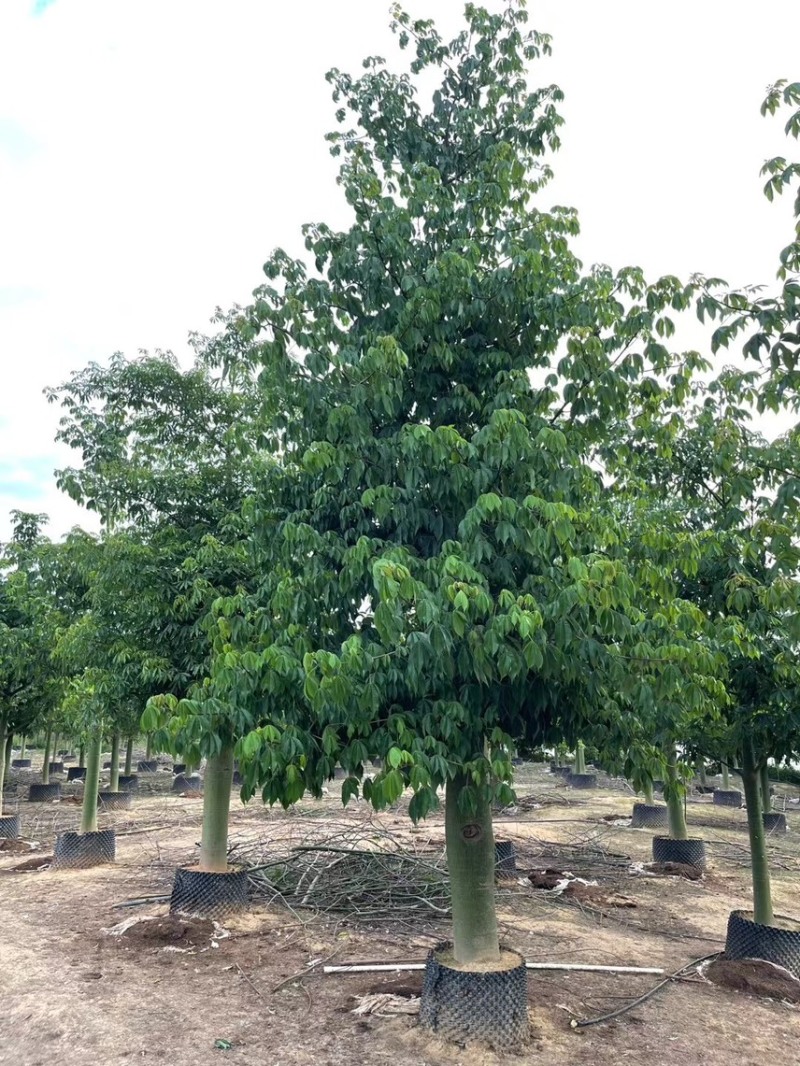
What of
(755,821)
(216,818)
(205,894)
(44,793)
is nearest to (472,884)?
(755,821)

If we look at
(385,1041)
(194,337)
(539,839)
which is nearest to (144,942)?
(385,1041)

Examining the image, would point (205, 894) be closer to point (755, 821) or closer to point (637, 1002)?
point (637, 1002)

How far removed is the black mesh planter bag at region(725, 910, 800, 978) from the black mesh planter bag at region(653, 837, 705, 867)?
542 centimetres

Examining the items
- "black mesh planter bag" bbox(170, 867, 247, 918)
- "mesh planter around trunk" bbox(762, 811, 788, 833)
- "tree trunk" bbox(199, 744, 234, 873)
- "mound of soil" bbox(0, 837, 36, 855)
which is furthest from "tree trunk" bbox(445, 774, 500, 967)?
"mesh planter around trunk" bbox(762, 811, 788, 833)

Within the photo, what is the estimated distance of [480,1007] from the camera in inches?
218

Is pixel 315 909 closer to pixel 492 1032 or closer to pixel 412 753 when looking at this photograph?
pixel 492 1032

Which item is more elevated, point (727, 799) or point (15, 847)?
point (15, 847)

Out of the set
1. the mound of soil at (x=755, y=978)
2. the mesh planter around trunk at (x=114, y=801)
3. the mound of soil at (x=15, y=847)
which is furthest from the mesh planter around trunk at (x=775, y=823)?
the mesh planter around trunk at (x=114, y=801)

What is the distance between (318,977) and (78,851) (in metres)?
6.54

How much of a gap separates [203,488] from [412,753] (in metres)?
6.23

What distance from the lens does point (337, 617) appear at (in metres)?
5.61

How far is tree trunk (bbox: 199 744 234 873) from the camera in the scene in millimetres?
9711

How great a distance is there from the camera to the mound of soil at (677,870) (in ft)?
40.9

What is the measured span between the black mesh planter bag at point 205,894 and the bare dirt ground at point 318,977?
0.21 metres
